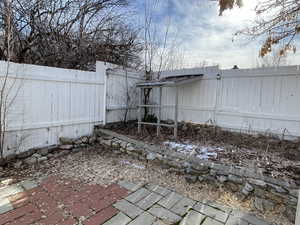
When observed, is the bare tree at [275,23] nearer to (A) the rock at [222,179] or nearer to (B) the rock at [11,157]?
(A) the rock at [222,179]

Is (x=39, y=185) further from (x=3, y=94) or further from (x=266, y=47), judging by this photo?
(x=266, y=47)

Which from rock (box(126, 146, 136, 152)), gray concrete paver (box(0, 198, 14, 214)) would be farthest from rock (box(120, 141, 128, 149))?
gray concrete paver (box(0, 198, 14, 214))

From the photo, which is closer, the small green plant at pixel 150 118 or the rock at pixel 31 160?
the rock at pixel 31 160

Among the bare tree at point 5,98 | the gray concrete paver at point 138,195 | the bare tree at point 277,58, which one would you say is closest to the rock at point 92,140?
the bare tree at point 5,98

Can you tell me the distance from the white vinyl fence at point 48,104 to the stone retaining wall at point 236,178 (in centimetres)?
160

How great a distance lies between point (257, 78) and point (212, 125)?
1.60 m

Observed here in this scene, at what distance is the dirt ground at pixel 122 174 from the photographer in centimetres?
224

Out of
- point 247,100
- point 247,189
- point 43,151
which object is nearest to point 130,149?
point 43,151

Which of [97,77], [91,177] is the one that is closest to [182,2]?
[97,77]

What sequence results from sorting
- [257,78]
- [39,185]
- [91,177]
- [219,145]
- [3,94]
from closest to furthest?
[39,185] < [91,177] < [3,94] < [219,145] < [257,78]

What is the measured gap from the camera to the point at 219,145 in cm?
371

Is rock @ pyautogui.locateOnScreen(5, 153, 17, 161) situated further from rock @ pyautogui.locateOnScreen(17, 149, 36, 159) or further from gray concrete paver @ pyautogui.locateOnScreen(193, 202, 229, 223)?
gray concrete paver @ pyautogui.locateOnScreen(193, 202, 229, 223)

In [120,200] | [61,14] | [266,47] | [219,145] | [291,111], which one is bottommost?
[120,200]

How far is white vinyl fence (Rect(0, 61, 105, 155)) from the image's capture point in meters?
Answer: 3.10
